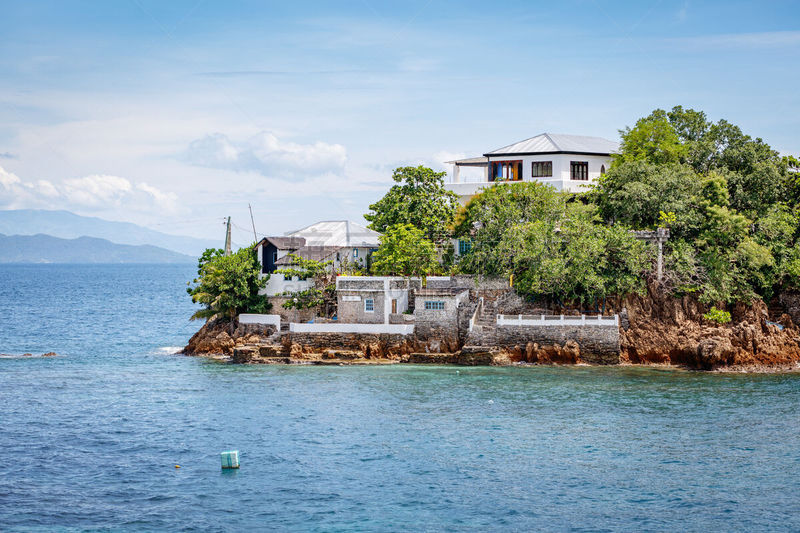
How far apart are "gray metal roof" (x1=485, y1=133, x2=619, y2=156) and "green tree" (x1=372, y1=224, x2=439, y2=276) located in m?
13.9

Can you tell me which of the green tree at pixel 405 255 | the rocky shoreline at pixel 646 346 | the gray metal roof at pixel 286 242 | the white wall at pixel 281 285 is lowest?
the rocky shoreline at pixel 646 346

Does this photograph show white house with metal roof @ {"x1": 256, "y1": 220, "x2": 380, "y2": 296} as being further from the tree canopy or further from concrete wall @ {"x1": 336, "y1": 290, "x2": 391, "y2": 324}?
the tree canopy

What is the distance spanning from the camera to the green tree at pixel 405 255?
6041 cm

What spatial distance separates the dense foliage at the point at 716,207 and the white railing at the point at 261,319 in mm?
25080

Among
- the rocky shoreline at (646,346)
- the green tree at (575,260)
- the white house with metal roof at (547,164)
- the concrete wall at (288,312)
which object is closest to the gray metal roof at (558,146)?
the white house with metal roof at (547,164)

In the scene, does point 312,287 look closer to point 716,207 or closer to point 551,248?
point 551,248

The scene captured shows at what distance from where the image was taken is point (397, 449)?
117 feet

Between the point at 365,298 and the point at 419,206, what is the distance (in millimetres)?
9919

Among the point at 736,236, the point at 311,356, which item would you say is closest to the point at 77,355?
the point at 311,356

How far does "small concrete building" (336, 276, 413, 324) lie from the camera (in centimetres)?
5838

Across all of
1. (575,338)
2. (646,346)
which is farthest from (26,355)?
(646,346)

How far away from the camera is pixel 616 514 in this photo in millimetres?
28188

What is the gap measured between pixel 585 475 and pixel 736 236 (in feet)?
106

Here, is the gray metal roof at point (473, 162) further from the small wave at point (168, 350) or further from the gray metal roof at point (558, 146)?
the small wave at point (168, 350)
